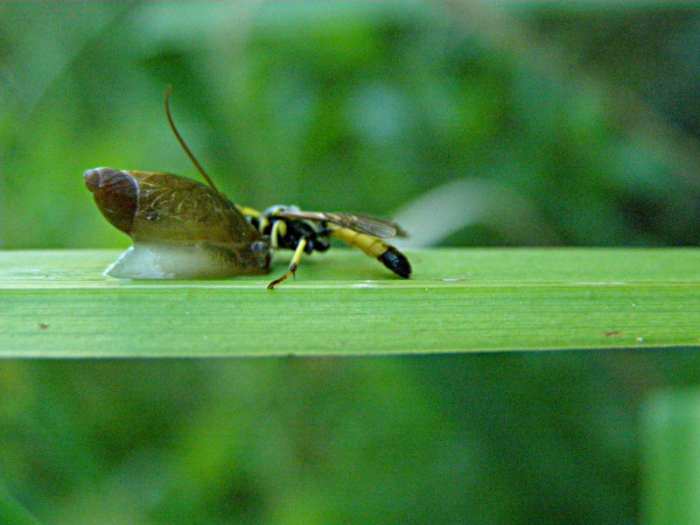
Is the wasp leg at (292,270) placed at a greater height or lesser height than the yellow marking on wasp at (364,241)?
greater

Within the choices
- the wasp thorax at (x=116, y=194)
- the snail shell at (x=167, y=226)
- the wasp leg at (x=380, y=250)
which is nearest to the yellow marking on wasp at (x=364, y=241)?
the wasp leg at (x=380, y=250)

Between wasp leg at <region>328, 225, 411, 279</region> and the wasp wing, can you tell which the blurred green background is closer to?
wasp leg at <region>328, 225, 411, 279</region>

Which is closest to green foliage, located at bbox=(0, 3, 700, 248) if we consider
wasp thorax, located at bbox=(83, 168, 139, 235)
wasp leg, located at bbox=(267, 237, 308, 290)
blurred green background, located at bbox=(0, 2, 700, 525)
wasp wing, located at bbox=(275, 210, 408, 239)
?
blurred green background, located at bbox=(0, 2, 700, 525)

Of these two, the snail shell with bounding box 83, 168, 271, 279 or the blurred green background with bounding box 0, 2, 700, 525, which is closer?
the snail shell with bounding box 83, 168, 271, 279

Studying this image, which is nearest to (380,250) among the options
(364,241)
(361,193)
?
(364,241)

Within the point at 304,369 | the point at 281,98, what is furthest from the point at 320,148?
the point at 304,369

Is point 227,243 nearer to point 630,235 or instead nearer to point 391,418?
point 391,418

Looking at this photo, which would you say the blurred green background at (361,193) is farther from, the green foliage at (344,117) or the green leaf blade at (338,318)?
the green leaf blade at (338,318)
